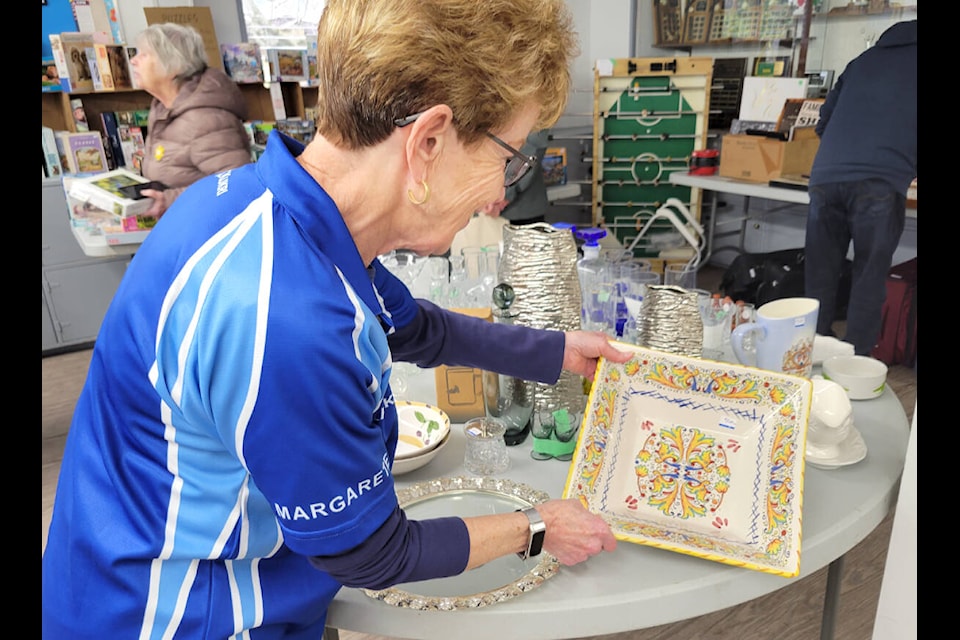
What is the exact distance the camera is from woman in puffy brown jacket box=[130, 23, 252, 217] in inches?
111

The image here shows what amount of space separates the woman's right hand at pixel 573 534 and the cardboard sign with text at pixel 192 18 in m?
4.10

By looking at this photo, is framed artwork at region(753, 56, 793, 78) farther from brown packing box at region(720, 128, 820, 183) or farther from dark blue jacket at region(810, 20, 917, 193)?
dark blue jacket at region(810, 20, 917, 193)

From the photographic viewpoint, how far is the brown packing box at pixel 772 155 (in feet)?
12.8

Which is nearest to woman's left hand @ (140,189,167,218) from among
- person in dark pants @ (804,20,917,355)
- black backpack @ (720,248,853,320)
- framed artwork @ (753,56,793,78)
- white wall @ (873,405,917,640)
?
white wall @ (873,405,917,640)

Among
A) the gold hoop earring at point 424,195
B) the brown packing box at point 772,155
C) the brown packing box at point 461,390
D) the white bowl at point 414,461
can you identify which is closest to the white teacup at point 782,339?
the brown packing box at point 461,390

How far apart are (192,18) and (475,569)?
4267 mm

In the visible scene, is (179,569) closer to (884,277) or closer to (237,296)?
(237,296)

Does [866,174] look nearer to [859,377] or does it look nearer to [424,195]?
[859,377]

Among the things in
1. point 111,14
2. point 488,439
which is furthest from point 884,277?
point 111,14

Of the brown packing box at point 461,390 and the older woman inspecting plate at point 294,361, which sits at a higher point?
the older woman inspecting plate at point 294,361

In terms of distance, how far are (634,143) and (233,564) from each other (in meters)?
4.39

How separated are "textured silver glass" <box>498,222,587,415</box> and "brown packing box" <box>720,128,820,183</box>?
3.20 meters

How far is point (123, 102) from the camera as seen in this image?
166 inches

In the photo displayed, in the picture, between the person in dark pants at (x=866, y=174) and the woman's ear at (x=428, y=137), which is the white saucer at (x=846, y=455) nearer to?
the woman's ear at (x=428, y=137)
